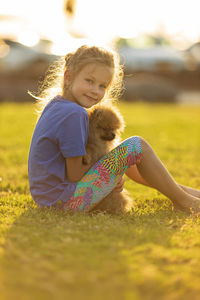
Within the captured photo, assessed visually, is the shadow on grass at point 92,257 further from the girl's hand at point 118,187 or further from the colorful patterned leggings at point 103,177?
the girl's hand at point 118,187

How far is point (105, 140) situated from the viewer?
326 cm

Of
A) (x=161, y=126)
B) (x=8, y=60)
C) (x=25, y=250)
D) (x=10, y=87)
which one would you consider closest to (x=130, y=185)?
(x=25, y=250)

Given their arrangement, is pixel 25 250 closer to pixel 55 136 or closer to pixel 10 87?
pixel 55 136

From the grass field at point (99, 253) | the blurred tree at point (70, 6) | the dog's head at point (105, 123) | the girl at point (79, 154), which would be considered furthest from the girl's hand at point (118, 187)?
the blurred tree at point (70, 6)

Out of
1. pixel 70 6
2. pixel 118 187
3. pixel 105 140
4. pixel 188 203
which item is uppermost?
pixel 70 6

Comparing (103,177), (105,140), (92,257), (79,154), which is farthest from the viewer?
(105,140)

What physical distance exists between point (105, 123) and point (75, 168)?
1.59ft

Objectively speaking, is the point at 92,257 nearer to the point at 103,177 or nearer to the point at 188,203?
the point at 103,177

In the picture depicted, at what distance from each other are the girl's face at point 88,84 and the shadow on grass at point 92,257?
85cm

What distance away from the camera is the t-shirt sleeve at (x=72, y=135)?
2.82m

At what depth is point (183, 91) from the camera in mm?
19688

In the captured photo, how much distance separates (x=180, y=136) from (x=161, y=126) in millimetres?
1229

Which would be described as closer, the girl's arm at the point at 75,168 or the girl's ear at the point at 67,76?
the girl's arm at the point at 75,168

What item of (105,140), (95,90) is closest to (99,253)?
(105,140)
